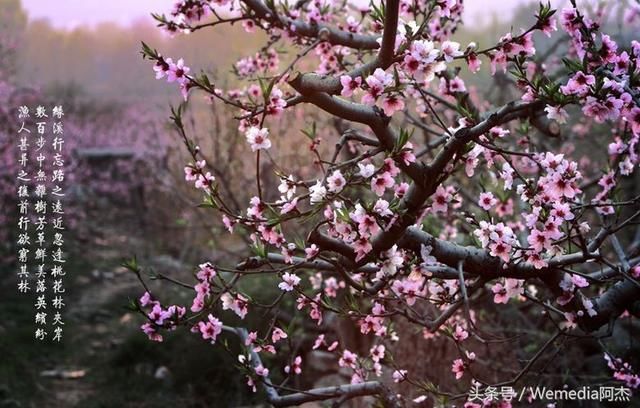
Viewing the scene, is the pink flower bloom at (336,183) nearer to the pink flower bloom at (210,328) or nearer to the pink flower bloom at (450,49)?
the pink flower bloom at (450,49)

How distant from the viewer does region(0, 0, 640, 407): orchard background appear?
7.00ft

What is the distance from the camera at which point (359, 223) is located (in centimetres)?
207

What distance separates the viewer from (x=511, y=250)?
2320mm

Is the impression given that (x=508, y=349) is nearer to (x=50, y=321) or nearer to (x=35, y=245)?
(x=50, y=321)

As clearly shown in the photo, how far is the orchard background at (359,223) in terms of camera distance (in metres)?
2.13

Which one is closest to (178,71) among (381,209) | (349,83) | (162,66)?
(162,66)

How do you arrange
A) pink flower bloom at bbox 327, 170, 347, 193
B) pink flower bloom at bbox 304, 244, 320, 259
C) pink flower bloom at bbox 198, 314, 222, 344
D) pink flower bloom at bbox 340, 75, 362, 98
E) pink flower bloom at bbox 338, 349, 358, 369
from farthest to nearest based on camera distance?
1. pink flower bloom at bbox 338, 349, 358, 369
2. pink flower bloom at bbox 198, 314, 222, 344
3. pink flower bloom at bbox 304, 244, 320, 259
4. pink flower bloom at bbox 327, 170, 347, 193
5. pink flower bloom at bbox 340, 75, 362, 98

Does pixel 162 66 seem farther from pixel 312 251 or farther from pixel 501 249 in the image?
pixel 501 249

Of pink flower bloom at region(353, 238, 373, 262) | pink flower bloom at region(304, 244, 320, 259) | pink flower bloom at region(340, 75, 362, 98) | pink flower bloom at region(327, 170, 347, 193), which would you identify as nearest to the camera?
pink flower bloom at region(340, 75, 362, 98)

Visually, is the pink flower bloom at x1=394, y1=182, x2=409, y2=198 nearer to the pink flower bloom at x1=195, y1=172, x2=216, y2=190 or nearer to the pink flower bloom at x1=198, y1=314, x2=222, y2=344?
the pink flower bloom at x1=195, y1=172, x2=216, y2=190

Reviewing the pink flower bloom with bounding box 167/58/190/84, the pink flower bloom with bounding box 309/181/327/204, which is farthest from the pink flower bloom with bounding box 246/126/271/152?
the pink flower bloom with bounding box 167/58/190/84

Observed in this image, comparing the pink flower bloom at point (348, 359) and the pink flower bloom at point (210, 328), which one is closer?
the pink flower bloom at point (210, 328)

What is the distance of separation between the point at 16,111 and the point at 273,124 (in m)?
3.76

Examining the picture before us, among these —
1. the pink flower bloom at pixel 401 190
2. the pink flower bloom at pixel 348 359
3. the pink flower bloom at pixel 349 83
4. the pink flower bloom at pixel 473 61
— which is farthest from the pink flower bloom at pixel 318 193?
the pink flower bloom at pixel 348 359
